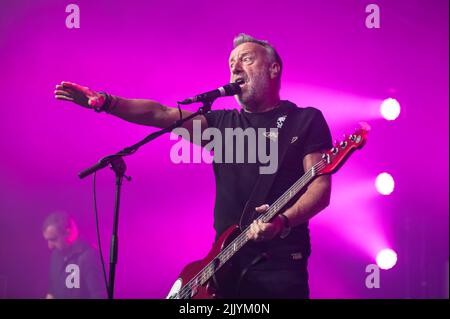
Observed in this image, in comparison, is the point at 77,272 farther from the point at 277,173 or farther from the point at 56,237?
the point at 277,173

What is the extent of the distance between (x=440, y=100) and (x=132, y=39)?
3057mm

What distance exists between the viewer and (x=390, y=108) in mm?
5359

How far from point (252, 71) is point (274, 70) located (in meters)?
0.17

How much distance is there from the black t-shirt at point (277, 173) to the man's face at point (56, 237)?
2.23 meters

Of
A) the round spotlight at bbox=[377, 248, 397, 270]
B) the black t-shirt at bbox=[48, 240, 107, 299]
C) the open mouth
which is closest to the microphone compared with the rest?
the open mouth

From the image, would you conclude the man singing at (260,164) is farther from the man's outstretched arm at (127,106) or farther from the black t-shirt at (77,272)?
the black t-shirt at (77,272)

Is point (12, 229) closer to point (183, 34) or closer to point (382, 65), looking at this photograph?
A: point (183, 34)

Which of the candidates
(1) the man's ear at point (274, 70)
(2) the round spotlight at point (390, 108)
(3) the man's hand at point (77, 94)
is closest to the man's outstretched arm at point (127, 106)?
(3) the man's hand at point (77, 94)

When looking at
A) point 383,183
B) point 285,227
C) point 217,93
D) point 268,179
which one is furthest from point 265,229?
point 383,183

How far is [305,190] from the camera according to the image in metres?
2.99

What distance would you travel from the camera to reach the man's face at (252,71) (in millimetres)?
3371

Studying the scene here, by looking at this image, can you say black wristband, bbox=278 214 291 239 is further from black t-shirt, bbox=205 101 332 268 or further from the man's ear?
the man's ear

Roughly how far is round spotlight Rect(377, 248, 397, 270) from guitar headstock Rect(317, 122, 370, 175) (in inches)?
111

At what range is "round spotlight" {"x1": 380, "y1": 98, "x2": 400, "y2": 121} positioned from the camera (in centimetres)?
536
